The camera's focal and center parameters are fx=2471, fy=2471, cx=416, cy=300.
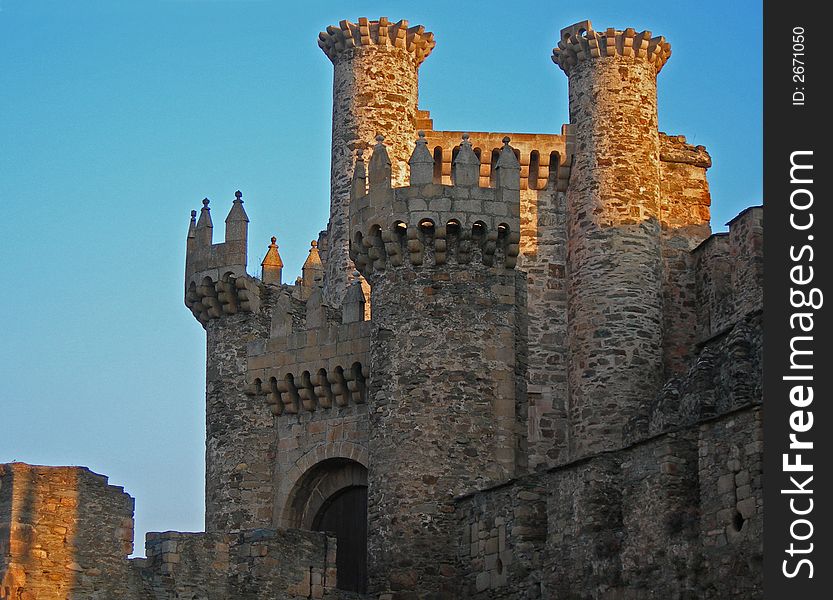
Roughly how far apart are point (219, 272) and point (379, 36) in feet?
23.0

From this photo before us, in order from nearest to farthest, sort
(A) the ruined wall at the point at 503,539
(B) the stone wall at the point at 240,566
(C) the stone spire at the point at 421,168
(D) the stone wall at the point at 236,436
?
(B) the stone wall at the point at 240,566 → (A) the ruined wall at the point at 503,539 → (C) the stone spire at the point at 421,168 → (D) the stone wall at the point at 236,436

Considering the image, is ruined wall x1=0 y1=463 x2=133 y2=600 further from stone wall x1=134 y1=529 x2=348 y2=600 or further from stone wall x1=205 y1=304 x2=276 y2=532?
stone wall x1=205 y1=304 x2=276 y2=532

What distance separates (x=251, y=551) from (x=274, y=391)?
696 centimetres

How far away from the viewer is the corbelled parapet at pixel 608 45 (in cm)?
4847

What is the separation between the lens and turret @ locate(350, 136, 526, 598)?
38.8 metres

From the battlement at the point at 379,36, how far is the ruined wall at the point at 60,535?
1711 cm

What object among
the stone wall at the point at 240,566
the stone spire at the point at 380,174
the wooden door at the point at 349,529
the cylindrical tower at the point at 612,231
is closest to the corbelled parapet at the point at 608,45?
the cylindrical tower at the point at 612,231

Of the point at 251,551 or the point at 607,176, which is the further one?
the point at 607,176

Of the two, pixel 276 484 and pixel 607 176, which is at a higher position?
pixel 607 176

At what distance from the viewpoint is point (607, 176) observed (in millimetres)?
47781

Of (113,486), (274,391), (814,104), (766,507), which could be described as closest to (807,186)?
(814,104)

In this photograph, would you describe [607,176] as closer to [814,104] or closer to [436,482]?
[436,482]

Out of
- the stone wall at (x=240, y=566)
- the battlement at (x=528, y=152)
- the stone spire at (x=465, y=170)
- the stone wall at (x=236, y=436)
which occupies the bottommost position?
the stone wall at (x=240, y=566)

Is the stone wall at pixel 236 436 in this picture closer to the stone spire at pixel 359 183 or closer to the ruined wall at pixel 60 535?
the stone spire at pixel 359 183
